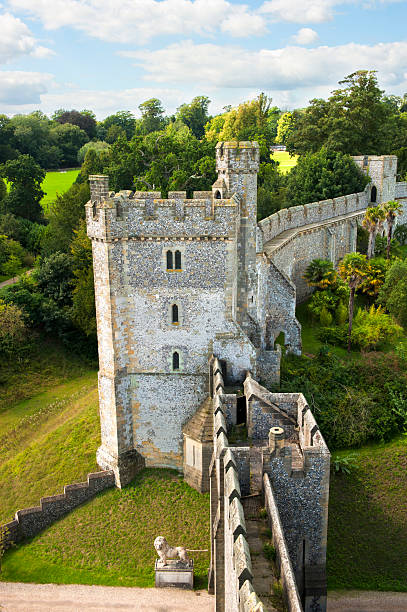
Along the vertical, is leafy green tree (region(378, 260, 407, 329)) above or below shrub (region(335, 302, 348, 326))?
above

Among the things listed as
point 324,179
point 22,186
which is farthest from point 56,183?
point 324,179

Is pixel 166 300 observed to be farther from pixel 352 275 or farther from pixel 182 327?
pixel 352 275

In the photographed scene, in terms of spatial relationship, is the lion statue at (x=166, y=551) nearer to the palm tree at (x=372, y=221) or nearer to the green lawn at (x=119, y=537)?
the green lawn at (x=119, y=537)

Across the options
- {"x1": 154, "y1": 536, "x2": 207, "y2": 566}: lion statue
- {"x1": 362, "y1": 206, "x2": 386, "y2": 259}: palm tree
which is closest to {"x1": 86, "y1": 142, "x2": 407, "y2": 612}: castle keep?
{"x1": 154, "y1": 536, "x2": 207, "y2": 566}: lion statue

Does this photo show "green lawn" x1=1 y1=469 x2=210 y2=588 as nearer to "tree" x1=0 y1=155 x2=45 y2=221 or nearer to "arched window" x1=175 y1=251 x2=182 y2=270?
"arched window" x1=175 y1=251 x2=182 y2=270

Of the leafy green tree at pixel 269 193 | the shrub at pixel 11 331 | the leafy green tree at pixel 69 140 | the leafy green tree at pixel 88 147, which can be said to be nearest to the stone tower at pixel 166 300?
the shrub at pixel 11 331

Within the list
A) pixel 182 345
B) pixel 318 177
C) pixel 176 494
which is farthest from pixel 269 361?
pixel 318 177
